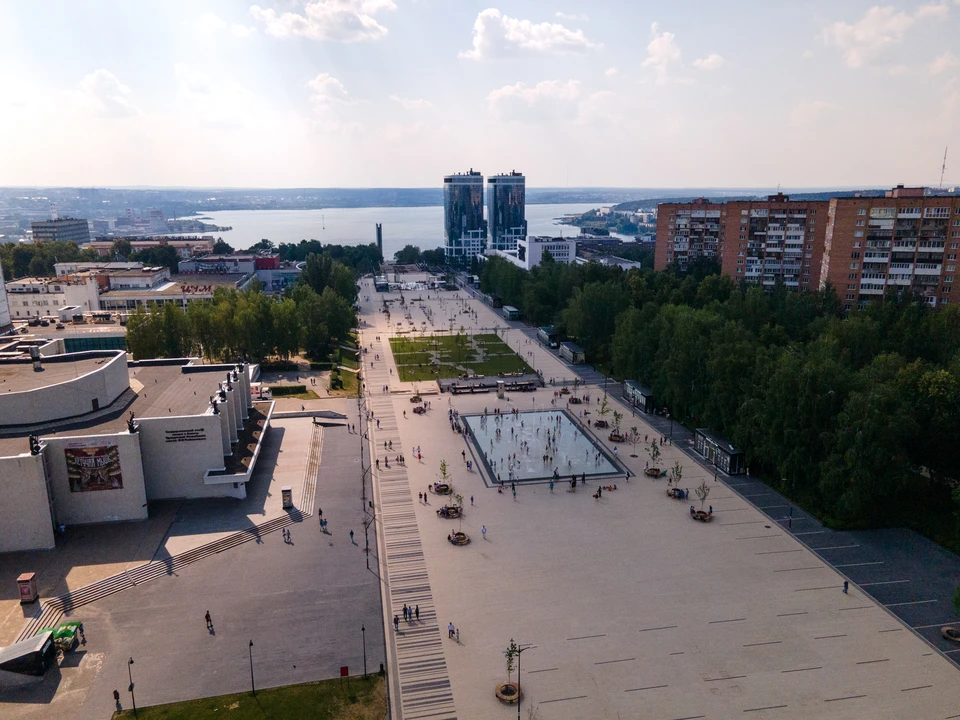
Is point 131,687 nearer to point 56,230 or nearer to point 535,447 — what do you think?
point 535,447

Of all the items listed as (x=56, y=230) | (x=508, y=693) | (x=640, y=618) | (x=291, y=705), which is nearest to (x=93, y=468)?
(x=291, y=705)

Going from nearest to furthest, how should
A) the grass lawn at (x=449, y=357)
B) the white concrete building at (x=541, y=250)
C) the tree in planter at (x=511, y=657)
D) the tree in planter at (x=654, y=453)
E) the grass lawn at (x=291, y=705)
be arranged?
1. the grass lawn at (x=291, y=705)
2. the tree in planter at (x=511, y=657)
3. the tree in planter at (x=654, y=453)
4. the grass lawn at (x=449, y=357)
5. the white concrete building at (x=541, y=250)

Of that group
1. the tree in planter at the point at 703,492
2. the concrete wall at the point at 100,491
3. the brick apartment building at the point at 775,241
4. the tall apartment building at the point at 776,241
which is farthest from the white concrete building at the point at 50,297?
the brick apartment building at the point at 775,241

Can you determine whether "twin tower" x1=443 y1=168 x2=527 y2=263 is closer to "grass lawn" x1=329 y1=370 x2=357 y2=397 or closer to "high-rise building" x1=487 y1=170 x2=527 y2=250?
"high-rise building" x1=487 y1=170 x2=527 y2=250

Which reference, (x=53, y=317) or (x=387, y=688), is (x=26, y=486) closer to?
(x=387, y=688)

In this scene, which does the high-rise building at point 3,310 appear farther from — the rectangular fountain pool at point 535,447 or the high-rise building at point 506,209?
the high-rise building at point 506,209

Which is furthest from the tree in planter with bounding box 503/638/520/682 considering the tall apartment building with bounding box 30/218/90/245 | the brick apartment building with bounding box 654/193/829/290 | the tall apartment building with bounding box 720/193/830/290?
the tall apartment building with bounding box 30/218/90/245
